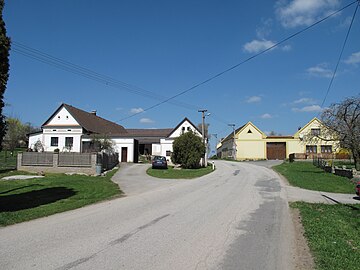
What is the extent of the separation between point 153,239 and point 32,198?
8.71m

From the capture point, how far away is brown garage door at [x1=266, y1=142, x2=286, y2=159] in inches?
2522

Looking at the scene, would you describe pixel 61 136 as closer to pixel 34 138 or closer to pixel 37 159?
pixel 34 138

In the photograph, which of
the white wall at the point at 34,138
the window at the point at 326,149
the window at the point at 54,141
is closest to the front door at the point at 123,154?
the window at the point at 54,141

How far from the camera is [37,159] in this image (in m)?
29.5

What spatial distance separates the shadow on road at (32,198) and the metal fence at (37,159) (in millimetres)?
13486

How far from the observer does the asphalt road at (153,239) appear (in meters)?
5.68

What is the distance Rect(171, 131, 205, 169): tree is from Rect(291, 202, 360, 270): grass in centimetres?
2469

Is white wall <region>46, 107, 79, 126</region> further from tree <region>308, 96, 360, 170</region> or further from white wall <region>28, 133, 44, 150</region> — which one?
tree <region>308, 96, 360, 170</region>

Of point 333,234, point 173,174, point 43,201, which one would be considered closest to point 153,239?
point 333,234

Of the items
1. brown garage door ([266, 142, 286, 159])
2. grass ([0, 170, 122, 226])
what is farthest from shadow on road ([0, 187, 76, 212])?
brown garage door ([266, 142, 286, 159])

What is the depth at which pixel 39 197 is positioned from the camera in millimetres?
14047

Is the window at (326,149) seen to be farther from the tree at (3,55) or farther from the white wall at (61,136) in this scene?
the tree at (3,55)

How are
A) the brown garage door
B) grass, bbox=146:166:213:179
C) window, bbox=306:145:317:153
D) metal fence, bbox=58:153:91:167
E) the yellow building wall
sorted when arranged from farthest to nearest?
the yellow building wall → the brown garage door → window, bbox=306:145:317:153 → metal fence, bbox=58:153:91:167 → grass, bbox=146:166:213:179

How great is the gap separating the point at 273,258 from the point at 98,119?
51.0m
